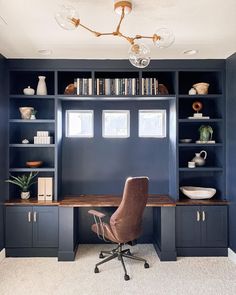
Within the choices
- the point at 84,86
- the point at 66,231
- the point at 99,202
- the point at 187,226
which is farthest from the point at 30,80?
the point at 187,226

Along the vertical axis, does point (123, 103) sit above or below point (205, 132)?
above

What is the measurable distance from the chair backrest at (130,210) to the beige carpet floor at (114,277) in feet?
1.45

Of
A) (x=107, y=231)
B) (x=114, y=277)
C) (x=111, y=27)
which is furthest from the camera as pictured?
(x=107, y=231)

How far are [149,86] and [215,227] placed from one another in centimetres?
206

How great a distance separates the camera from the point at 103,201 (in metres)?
3.48

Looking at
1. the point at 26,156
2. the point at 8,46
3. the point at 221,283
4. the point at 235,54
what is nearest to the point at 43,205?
the point at 26,156

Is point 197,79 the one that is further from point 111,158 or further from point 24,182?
point 24,182

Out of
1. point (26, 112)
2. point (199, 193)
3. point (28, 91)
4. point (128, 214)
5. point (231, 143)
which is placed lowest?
point (128, 214)

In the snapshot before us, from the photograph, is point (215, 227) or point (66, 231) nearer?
point (66, 231)

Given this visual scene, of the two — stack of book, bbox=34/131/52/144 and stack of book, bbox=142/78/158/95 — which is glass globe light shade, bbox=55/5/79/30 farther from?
stack of book, bbox=34/131/52/144

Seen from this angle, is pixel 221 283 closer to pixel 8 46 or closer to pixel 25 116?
pixel 25 116

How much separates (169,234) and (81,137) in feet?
6.00

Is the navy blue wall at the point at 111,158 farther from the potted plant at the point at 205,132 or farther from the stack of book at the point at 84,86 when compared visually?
the potted plant at the point at 205,132

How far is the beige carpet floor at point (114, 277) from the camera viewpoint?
8.78ft
